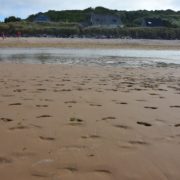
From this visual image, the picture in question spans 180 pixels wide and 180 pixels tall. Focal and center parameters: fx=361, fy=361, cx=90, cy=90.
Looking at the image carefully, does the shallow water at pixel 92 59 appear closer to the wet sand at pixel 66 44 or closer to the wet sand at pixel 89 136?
the wet sand at pixel 89 136

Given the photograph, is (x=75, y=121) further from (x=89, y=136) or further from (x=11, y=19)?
(x=11, y=19)

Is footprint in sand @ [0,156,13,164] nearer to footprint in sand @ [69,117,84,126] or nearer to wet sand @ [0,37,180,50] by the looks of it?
footprint in sand @ [69,117,84,126]

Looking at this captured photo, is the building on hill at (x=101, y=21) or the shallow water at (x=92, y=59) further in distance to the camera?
the building on hill at (x=101, y=21)

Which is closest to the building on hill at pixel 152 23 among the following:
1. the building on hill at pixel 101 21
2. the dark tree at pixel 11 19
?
the building on hill at pixel 101 21

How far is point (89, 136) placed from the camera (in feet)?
13.1

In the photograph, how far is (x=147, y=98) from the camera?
6645 mm

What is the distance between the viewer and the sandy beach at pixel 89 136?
9.95 feet

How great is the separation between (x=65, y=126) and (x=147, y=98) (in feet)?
8.52

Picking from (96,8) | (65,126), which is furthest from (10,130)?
(96,8)

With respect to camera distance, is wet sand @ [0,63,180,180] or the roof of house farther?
the roof of house

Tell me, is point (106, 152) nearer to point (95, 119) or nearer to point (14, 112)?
point (95, 119)

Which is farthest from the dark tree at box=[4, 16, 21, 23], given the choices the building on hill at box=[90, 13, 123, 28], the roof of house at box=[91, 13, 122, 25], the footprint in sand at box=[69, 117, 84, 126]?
the footprint in sand at box=[69, 117, 84, 126]

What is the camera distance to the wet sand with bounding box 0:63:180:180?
119 inches

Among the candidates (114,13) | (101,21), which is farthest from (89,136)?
(114,13)
